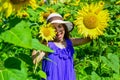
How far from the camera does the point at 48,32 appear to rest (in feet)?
9.78

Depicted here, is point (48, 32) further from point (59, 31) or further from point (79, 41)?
point (79, 41)

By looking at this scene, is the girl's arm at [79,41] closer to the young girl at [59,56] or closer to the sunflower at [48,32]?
the young girl at [59,56]

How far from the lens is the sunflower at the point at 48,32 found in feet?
9.77

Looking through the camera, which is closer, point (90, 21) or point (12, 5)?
point (12, 5)

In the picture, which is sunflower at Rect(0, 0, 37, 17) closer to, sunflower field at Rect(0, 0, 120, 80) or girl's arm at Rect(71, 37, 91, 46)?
sunflower field at Rect(0, 0, 120, 80)

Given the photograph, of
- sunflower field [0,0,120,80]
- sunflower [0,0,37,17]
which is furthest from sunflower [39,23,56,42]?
sunflower [0,0,37,17]

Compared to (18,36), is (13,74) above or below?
below

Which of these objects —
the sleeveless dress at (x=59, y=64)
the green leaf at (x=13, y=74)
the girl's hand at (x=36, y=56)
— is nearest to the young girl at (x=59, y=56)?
the sleeveless dress at (x=59, y=64)

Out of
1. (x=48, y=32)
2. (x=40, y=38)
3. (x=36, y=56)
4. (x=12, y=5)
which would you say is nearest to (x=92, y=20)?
(x=36, y=56)

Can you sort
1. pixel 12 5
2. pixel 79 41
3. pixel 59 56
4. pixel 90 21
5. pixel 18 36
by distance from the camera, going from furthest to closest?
pixel 79 41 < pixel 59 56 < pixel 90 21 < pixel 12 5 < pixel 18 36

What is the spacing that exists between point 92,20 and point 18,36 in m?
1.25

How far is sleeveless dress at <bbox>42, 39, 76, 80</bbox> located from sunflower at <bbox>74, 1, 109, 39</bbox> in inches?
19.5

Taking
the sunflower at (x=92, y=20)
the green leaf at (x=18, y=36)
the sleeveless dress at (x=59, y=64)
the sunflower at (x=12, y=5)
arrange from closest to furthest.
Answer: the green leaf at (x=18, y=36) → the sunflower at (x=12, y=5) → the sunflower at (x=92, y=20) → the sleeveless dress at (x=59, y=64)

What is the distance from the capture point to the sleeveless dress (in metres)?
2.96
